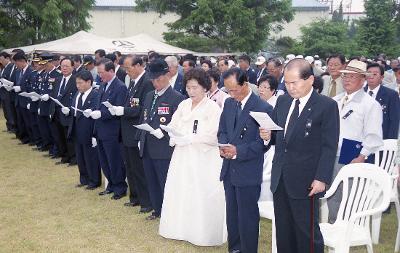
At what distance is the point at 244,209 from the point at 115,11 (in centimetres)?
4260

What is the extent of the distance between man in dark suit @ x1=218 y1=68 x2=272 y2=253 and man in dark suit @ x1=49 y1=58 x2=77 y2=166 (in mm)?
4535

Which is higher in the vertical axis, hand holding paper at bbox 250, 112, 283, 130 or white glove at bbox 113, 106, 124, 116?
hand holding paper at bbox 250, 112, 283, 130

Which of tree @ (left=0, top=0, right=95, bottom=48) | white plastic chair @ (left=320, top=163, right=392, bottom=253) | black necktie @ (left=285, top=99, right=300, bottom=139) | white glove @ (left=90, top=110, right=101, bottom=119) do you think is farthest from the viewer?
tree @ (left=0, top=0, right=95, bottom=48)

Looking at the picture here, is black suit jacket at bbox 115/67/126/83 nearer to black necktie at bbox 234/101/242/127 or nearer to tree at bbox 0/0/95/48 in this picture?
black necktie at bbox 234/101/242/127

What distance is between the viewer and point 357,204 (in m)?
4.56

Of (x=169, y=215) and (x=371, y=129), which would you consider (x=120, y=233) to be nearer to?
(x=169, y=215)

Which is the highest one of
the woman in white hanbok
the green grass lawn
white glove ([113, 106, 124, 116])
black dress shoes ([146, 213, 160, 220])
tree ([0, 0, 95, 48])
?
tree ([0, 0, 95, 48])

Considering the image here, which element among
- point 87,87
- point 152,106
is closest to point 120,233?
point 152,106

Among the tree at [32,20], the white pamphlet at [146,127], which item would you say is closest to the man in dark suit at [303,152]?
the white pamphlet at [146,127]

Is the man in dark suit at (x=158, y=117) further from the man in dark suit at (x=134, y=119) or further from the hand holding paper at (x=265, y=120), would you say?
the hand holding paper at (x=265, y=120)

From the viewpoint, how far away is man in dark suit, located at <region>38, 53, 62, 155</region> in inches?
395

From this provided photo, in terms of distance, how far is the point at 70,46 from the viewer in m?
19.9

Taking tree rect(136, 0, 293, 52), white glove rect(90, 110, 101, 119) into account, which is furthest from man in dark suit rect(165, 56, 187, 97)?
tree rect(136, 0, 293, 52)

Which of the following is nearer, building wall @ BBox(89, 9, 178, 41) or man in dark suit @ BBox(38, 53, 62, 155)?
man in dark suit @ BBox(38, 53, 62, 155)
